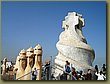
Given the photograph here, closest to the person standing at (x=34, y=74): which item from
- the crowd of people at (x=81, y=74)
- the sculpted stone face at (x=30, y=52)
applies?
the sculpted stone face at (x=30, y=52)

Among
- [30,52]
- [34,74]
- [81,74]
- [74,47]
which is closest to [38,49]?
[30,52]

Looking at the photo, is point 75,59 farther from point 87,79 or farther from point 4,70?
point 4,70

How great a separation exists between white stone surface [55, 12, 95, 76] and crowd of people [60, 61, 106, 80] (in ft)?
0.16

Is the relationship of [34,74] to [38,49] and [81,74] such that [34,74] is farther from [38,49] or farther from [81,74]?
[81,74]

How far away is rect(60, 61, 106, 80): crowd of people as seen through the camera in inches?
151

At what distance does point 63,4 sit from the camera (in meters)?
3.90

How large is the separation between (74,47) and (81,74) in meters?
0.30

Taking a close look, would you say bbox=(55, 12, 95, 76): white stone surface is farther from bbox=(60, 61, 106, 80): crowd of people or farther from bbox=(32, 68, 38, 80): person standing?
bbox=(32, 68, 38, 80): person standing

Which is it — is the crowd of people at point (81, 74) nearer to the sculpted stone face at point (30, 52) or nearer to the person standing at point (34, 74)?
the person standing at point (34, 74)

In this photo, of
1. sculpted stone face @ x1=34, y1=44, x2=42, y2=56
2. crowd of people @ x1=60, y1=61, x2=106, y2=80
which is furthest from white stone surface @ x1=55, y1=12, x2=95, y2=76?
sculpted stone face @ x1=34, y1=44, x2=42, y2=56

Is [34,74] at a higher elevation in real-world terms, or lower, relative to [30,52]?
lower

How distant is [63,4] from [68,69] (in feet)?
2.28

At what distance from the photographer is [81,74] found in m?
3.85

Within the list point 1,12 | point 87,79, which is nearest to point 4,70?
point 1,12
